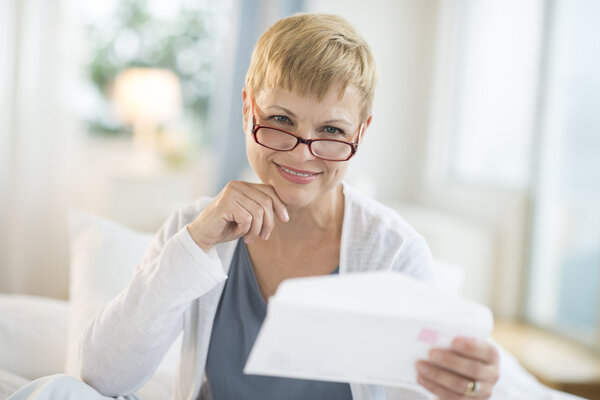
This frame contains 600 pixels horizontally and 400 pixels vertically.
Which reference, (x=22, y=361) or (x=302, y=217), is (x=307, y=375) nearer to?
(x=302, y=217)

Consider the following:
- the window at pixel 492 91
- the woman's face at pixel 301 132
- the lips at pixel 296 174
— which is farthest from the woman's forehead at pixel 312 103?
the window at pixel 492 91

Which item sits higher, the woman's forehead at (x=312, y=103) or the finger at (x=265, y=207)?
the woman's forehead at (x=312, y=103)

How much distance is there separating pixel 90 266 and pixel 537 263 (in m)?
2.31

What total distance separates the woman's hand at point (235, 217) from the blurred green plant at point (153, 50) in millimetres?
3832

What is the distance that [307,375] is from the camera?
0.78 metres

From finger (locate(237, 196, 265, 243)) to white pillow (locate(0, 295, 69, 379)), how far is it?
30.9 inches

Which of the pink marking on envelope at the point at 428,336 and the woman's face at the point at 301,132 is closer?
the pink marking on envelope at the point at 428,336

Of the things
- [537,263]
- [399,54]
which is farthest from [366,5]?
[537,263]

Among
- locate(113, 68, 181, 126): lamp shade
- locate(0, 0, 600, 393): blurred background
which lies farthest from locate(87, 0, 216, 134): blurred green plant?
locate(113, 68, 181, 126): lamp shade

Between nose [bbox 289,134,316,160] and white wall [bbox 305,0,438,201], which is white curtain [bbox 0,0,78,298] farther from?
nose [bbox 289,134,316,160]

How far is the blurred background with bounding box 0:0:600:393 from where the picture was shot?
114 inches

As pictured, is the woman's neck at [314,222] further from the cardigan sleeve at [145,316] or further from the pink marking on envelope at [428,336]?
the pink marking on envelope at [428,336]

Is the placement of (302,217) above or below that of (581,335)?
above

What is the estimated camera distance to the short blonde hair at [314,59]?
3.28 ft
